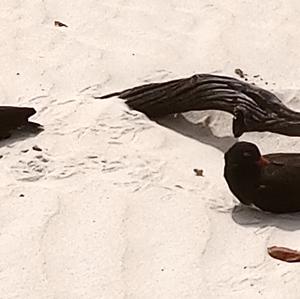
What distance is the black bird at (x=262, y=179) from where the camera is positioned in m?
2.83

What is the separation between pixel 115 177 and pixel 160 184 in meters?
0.14

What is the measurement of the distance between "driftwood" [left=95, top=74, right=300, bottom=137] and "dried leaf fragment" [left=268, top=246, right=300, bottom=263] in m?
0.68

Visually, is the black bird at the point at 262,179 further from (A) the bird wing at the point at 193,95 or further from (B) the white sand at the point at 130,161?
(A) the bird wing at the point at 193,95

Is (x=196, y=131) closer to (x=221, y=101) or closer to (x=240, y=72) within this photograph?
(x=221, y=101)

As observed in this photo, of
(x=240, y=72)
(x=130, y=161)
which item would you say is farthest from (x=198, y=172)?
(x=240, y=72)

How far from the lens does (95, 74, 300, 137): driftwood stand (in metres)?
3.28

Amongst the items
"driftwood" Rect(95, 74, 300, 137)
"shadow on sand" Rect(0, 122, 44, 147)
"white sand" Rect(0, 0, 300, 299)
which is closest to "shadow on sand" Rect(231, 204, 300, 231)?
"white sand" Rect(0, 0, 300, 299)

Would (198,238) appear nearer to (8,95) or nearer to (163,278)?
(163,278)

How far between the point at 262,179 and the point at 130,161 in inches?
18.7

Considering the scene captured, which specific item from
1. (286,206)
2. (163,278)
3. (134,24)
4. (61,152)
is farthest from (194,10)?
(163,278)

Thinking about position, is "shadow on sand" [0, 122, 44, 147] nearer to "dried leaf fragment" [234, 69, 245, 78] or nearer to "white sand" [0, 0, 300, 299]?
"white sand" [0, 0, 300, 299]

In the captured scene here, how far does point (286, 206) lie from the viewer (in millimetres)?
2838

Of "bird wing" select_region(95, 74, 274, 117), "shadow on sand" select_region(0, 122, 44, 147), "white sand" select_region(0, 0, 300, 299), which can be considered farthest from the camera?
"bird wing" select_region(95, 74, 274, 117)

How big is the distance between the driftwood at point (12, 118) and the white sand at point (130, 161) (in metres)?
0.06
